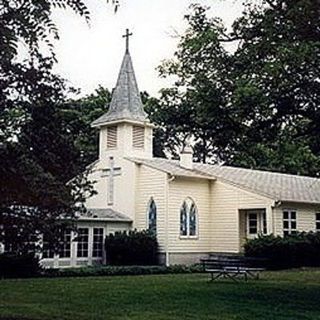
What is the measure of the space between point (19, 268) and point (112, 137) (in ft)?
42.5

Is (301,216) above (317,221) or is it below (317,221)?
above

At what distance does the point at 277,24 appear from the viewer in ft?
50.9

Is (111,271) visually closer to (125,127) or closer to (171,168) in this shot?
(171,168)

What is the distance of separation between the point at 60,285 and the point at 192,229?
15223 mm

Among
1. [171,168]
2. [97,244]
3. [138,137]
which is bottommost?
[97,244]

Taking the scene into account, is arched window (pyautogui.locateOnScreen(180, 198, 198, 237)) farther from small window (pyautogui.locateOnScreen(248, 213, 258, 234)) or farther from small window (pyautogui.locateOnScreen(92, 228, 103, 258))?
small window (pyautogui.locateOnScreen(92, 228, 103, 258))

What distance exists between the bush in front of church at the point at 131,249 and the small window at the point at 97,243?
50 centimetres

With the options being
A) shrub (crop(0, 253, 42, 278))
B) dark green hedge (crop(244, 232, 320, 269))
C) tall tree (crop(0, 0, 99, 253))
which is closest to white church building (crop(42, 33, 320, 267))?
dark green hedge (crop(244, 232, 320, 269))

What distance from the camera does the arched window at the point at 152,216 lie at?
33.6 meters

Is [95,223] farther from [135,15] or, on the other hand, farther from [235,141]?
[135,15]

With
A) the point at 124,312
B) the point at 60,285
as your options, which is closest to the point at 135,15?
the point at 124,312

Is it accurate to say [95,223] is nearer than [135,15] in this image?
No

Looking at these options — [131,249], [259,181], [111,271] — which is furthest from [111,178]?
[111,271]

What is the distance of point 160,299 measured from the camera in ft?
50.8
